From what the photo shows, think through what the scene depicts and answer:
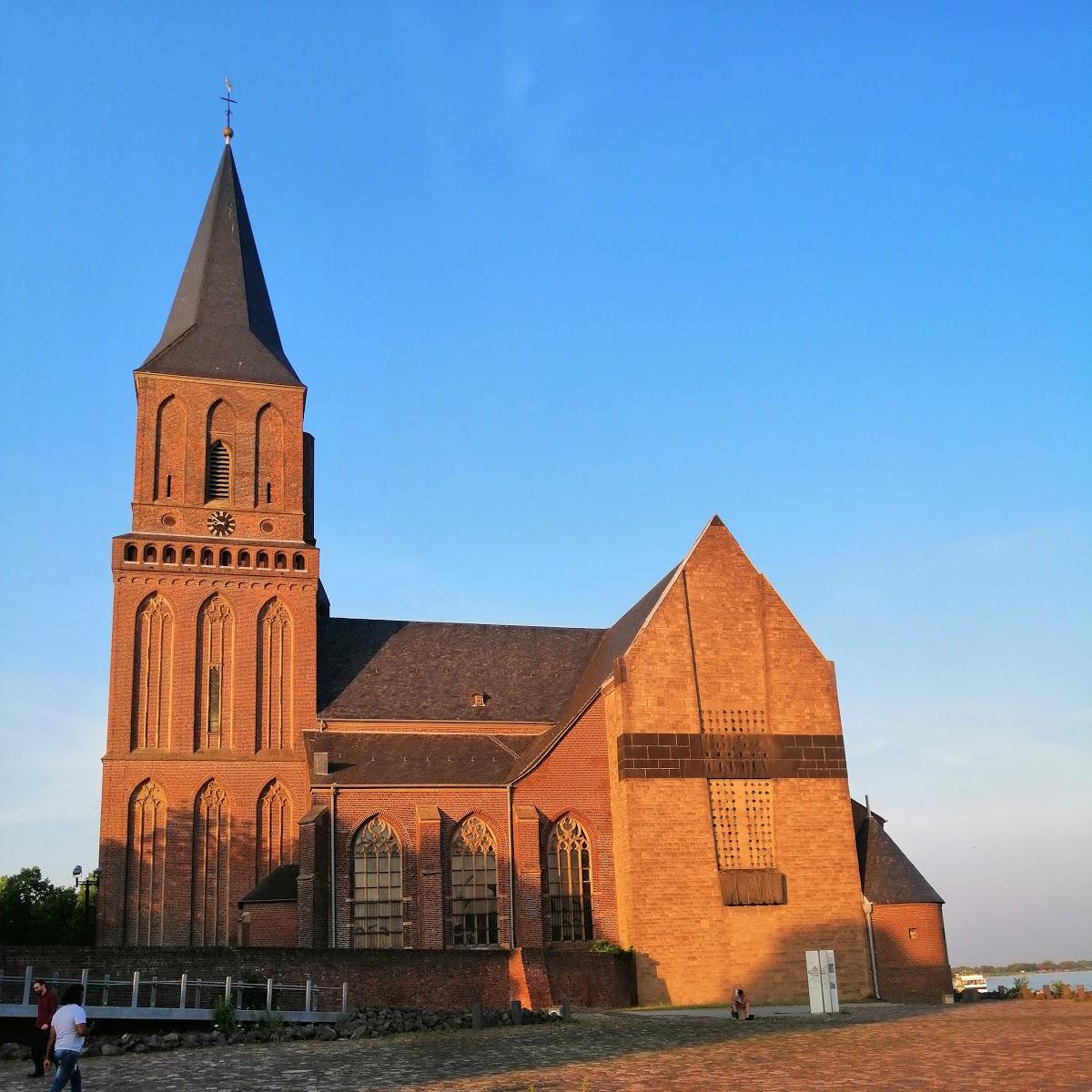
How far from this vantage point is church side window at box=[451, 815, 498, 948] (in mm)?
38938

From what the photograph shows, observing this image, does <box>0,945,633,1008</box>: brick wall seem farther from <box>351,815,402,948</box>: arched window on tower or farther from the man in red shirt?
the man in red shirt

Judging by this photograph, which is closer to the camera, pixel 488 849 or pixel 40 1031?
pixel 40 1031

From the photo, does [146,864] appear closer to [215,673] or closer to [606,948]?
[215,673]

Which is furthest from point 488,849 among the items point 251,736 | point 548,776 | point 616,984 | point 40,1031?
point 40,1031

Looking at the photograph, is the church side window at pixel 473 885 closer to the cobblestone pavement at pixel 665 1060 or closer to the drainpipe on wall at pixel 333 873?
the drainpipe on wall at pixel 333 873

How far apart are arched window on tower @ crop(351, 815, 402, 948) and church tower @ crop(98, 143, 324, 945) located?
157 inches

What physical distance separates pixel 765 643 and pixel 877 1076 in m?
25.9

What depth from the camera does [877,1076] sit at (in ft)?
54.2

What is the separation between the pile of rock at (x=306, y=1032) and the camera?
24594mm

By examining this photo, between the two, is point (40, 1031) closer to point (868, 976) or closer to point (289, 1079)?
point (289, 1079)

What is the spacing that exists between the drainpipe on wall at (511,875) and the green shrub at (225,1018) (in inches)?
511

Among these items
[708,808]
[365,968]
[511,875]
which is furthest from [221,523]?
[708,808]

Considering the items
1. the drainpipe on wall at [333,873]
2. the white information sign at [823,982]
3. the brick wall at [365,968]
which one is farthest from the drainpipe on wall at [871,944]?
the drainpipe on wall at [333,873]

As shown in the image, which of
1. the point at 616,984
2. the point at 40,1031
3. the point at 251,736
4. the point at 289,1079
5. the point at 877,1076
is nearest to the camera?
the point at 877,1076
